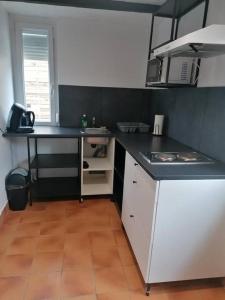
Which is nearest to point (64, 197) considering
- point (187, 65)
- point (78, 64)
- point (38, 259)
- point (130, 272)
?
point (38, 259)

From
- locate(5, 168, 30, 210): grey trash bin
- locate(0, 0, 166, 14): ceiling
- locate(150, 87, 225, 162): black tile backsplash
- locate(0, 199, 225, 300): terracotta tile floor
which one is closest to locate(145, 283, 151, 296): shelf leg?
locate(0, 199, 225, 300): terracotta tile floor

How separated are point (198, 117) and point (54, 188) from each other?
1865 mm

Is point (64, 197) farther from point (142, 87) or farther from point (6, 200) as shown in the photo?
point (142, 87)

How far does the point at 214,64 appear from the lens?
181cm

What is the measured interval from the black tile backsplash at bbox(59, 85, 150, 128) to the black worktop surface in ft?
0.97

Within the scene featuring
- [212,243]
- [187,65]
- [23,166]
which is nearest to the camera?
[212,243]

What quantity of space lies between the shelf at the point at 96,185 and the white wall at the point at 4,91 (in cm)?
92

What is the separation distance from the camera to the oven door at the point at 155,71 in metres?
2.04

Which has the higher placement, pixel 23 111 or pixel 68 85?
pixel 68 85

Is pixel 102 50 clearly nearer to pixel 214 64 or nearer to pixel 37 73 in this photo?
pixel 37 73

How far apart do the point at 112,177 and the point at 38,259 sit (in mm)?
1252

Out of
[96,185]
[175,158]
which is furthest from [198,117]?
[96,185]

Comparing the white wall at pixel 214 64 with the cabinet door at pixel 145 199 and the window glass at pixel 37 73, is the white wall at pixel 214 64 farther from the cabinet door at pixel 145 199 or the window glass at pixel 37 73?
the window glass at pixel 37 73

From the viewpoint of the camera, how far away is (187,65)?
6.64ft
